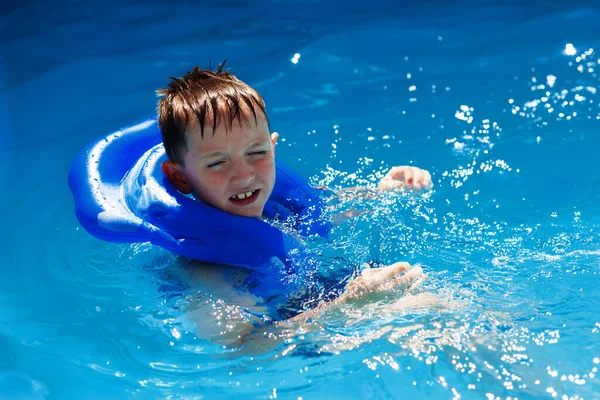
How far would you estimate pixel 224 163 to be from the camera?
9.97ft

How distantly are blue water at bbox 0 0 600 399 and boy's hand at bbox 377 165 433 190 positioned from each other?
9 cm

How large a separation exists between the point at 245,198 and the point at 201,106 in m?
0.44

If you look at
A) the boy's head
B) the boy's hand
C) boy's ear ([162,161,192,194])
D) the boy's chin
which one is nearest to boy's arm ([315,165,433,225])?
the boy's hand

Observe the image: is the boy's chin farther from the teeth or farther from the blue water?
the blue water

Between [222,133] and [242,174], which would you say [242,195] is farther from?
[222,133]

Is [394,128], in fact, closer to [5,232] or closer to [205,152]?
[205,152]

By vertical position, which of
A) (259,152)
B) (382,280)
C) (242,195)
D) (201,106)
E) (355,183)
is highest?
(355,183)

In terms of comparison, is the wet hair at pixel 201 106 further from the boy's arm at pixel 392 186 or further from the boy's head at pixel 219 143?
the boy's arm at pixel 392 186

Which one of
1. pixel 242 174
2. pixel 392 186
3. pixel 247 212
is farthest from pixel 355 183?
pixel 242 174

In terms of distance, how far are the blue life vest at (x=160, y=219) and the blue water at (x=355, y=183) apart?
0.83 feet

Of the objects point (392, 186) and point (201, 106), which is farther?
point (392, 186)

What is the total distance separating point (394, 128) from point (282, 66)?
4.33 feet

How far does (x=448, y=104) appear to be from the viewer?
5062 mm

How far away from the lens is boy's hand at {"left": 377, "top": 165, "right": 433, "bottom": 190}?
12.7 ft
